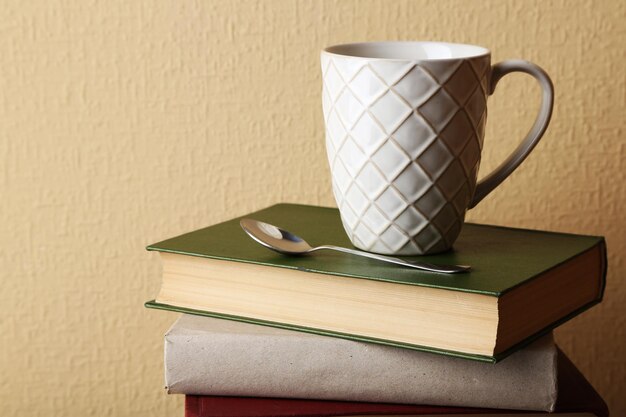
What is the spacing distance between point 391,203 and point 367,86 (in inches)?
3.0

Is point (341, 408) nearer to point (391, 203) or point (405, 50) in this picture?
point (391, 203)

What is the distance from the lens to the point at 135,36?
814 millimetres

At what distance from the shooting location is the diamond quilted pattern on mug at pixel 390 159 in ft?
1.75

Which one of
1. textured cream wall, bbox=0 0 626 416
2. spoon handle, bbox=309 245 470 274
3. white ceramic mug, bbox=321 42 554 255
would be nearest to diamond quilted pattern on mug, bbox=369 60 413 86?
white ceramic mug, bbox=321 42 554 255

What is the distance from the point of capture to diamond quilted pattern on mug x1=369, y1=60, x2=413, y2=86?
51cm

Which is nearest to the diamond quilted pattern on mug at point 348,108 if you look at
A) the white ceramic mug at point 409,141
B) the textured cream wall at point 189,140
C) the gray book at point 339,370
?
the white ceramic mug at point 409,141

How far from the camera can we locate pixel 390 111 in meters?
0.53

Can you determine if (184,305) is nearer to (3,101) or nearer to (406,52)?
(406,52)

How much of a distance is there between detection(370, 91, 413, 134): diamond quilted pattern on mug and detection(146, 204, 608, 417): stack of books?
0.09 meters

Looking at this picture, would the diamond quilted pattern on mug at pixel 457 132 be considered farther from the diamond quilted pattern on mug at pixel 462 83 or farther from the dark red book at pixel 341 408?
the dark red book at pixel 341 408

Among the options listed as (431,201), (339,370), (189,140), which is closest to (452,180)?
(431,201)

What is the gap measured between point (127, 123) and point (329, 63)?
0.33 m

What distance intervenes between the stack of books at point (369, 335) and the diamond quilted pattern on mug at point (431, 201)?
3 cm

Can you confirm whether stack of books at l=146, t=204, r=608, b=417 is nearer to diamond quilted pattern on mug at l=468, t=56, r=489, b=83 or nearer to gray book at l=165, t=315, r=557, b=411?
gray book at l=165, t=315, r=557, b=411
